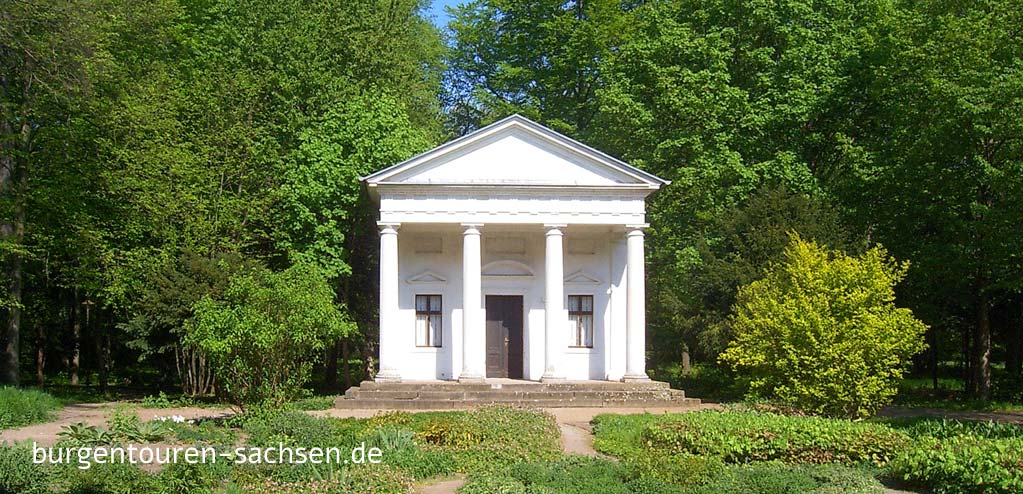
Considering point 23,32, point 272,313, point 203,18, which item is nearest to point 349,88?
point 203,18

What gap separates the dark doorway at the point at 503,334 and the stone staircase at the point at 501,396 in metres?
2.99

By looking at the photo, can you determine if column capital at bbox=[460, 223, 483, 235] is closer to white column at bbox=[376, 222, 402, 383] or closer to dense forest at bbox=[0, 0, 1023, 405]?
white column at bbox=[376, 222, 402, 383]

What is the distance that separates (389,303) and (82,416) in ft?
27.9

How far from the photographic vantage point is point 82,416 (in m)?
23.2

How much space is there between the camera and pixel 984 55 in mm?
25812

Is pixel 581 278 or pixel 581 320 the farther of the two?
pixel 581 320

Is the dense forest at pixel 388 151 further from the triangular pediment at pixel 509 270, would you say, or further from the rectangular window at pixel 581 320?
the triangular pediment at pixel 509 270

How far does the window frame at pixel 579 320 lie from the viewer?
28609 mm

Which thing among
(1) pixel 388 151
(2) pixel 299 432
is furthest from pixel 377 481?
(1) pixel 388 151

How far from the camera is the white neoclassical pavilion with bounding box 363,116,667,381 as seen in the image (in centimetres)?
2650

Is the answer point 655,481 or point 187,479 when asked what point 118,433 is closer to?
point 187,479

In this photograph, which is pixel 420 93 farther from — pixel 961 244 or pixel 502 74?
pixel 961 244

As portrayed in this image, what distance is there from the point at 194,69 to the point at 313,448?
72.5 feet

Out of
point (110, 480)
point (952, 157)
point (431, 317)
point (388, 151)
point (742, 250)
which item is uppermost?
point (388, 151)
